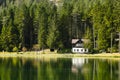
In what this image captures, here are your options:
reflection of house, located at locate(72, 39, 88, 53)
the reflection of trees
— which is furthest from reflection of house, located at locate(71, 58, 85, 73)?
reflection of house, located at locate(72, 39, 88, 53)

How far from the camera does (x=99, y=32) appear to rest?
128 m

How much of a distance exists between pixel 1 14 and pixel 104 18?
2023 inches

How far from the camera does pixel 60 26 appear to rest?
469 ft

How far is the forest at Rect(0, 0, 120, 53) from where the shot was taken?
12912 centimetres

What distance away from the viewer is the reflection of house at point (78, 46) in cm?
13724

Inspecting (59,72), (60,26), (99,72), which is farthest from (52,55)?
(59,72)

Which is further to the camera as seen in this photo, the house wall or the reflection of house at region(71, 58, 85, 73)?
the house wall

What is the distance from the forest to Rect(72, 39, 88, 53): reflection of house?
1973 mm

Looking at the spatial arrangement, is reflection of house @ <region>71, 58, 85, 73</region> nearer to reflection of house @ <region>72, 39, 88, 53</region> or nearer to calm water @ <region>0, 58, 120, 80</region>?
calm water @ <region>0, 58, 120, 80</region>

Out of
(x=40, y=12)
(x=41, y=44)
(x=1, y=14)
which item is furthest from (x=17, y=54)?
(x=1, y=14)

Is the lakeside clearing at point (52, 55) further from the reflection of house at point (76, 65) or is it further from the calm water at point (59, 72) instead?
the calm water at point (59, 72)

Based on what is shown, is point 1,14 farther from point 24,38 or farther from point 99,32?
point 99,32

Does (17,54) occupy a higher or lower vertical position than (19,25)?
lower

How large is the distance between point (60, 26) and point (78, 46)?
10148 millimetres
